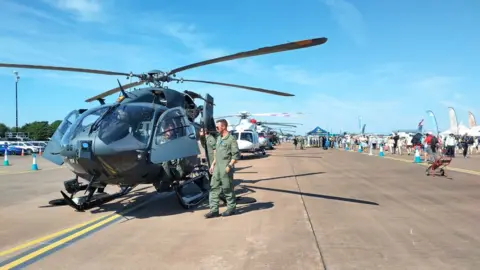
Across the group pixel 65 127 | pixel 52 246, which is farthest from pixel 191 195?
pixel 52 246

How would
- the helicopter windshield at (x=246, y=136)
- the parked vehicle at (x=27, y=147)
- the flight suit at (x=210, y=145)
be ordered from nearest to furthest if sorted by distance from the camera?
the flight suit at (x=210, y=145)
the helicopter windshield at (x=246, y=136)
the parked vehicle at (x=27, y=147)

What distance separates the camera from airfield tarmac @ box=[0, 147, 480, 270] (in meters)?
4.79

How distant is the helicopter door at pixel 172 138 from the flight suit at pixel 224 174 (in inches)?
24.4

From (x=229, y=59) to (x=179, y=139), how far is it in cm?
193

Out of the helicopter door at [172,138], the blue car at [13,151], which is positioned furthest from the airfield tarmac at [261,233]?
the blue car at [13,151]

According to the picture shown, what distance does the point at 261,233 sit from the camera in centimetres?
620

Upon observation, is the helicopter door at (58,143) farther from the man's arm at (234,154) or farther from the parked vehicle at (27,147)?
the parked vehicle at (27,147)

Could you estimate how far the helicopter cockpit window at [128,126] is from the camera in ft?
23.1

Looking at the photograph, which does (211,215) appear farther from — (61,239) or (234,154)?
(61,239)

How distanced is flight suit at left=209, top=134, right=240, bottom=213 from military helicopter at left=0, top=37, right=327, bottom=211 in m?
0.62

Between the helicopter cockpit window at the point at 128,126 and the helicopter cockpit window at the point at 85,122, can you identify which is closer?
the helicopter cockpit window at the point at 128,126

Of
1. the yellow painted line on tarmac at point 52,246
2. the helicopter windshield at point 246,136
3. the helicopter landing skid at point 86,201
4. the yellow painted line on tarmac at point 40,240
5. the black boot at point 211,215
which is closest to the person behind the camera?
the yellow painted line on tarmac at point 52,246

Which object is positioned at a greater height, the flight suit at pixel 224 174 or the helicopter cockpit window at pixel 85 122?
the helicopter cockpit window at pixel 85 122

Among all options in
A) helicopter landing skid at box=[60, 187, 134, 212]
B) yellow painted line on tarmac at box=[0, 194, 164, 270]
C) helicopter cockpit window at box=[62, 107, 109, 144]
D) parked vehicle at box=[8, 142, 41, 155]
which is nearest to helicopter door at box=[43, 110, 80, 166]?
helicopter cockpit window at box=[62, 107, 109, 144]
